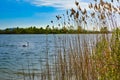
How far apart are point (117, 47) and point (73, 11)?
2.36 meters

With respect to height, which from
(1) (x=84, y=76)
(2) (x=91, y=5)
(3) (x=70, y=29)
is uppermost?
(2) (x=91, y=5)

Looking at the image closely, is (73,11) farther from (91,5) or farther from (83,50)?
(83,50)

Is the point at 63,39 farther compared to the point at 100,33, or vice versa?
the point at 63,39

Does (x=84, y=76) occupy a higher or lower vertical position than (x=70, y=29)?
lower

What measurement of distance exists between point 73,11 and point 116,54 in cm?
240

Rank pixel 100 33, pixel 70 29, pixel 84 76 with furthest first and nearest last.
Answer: pixel 70 29, pixel 100 33, pixel 84 76

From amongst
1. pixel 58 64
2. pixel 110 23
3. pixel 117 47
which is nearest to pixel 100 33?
pixel 110 23

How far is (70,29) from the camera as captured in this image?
6.20 metres

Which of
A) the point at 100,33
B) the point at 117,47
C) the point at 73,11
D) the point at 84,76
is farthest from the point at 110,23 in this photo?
the point at 117,47

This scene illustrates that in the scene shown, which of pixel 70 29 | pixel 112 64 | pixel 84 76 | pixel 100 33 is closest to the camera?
pixel 112 64

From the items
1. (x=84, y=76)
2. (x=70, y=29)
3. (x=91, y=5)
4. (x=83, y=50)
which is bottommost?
(x=84, y=76)

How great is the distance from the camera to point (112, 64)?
3.07 meters

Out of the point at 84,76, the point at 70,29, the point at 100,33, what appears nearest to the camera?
the point at 84,76

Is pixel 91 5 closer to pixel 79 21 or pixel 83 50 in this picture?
pixel 79 21
